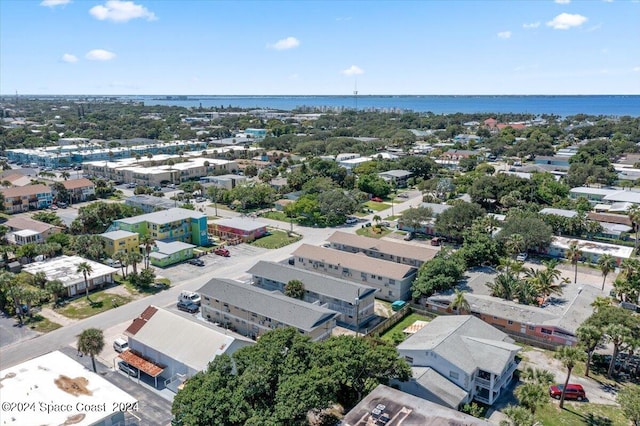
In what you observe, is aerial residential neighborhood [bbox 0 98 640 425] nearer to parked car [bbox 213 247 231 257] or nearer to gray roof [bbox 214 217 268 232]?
parked car [bbox 213 247 231 257]

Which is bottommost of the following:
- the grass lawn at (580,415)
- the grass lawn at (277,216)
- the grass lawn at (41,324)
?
the grass lawn at (580,415)

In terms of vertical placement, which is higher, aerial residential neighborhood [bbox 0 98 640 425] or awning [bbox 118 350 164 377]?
aerial residential neighborhood [bbox 0 98 640 425]

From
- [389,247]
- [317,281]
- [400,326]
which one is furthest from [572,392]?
[389,247]

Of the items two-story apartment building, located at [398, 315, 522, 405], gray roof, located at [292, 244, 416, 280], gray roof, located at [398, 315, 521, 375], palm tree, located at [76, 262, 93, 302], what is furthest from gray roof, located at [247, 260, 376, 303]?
palm tree, located at [76, 262, 93, 302]

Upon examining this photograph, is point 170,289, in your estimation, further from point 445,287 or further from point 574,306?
point 574,306

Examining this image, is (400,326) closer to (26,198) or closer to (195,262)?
(195,262)

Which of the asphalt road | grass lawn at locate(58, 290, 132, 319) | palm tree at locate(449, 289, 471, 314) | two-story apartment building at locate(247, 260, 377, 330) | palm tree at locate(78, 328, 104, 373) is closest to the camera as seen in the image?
palm tree at locate(78, 328, 104, 373)

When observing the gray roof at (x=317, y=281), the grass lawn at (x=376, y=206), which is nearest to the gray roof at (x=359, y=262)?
the gray roof at (x=317, y=281)

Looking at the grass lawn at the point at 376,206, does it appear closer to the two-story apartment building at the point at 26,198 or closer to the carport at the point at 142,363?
the carport at the point at 142,363
